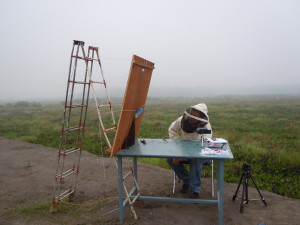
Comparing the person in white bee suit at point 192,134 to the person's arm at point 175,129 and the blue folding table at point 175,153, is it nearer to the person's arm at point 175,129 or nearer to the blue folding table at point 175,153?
the person's arm at point 175,129

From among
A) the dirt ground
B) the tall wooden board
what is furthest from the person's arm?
the dirt ground

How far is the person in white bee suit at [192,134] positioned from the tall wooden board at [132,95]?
3.06 feet

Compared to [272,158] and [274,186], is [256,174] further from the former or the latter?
[272,158]

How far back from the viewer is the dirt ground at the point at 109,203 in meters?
4.66

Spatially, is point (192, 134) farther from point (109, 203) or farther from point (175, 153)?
point (109, 203)

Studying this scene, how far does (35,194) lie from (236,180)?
456cm

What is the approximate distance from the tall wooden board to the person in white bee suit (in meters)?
0.93

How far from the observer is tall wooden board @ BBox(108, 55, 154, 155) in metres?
4.14

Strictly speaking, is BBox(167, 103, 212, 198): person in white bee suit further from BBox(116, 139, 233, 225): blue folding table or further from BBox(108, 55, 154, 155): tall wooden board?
BBox(108, 55, 154, 155): tall wooden board

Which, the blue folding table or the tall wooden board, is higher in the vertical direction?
the tall wooden board

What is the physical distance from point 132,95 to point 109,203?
225cm

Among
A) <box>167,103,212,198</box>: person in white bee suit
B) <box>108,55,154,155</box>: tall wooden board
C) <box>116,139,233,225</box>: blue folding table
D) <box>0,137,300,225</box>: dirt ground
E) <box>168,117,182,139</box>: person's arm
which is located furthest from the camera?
<box>168,117,182,139</box>: person's arm

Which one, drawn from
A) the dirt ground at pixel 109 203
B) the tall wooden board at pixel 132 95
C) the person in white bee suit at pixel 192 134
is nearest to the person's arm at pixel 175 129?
the person in white bee suit at pixel 192 134

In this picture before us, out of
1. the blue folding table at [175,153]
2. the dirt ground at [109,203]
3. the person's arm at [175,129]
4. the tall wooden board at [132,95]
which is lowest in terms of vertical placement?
the dirt ground at [109,203]
